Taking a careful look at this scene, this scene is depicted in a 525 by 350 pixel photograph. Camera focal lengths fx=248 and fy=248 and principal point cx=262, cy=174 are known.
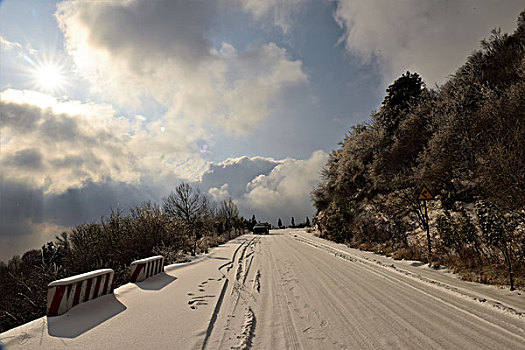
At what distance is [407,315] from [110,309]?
6073mm

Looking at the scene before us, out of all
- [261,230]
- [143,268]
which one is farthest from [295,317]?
[261,230]

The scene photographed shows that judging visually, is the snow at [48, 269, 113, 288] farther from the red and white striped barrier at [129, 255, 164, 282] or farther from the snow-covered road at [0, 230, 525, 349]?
the red and white striped barrier at [129, 255, 164, 282]

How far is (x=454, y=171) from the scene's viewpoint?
12.8 metres

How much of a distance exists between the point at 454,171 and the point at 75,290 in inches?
630

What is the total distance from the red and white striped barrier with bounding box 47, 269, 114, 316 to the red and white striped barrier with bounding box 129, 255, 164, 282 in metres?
1.42

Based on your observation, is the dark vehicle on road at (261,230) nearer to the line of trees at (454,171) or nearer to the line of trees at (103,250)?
the line of trees at (454,171)

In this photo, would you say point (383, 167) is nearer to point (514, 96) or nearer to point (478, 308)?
point (514, 96)

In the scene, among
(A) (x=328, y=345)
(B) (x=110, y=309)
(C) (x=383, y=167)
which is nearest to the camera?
(A) (x=328, y=345)

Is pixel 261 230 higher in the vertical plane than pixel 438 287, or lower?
lower

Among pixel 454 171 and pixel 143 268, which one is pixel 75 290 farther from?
pixel 454 171

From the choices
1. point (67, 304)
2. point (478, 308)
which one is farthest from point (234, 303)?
point (478, 308)

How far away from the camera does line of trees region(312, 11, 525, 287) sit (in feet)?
24.9

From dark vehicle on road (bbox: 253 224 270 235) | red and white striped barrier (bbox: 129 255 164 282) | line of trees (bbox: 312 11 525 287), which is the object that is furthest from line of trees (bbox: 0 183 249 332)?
dark vehicle on road (bbox: 253 224 270 235)

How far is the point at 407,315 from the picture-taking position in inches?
184
